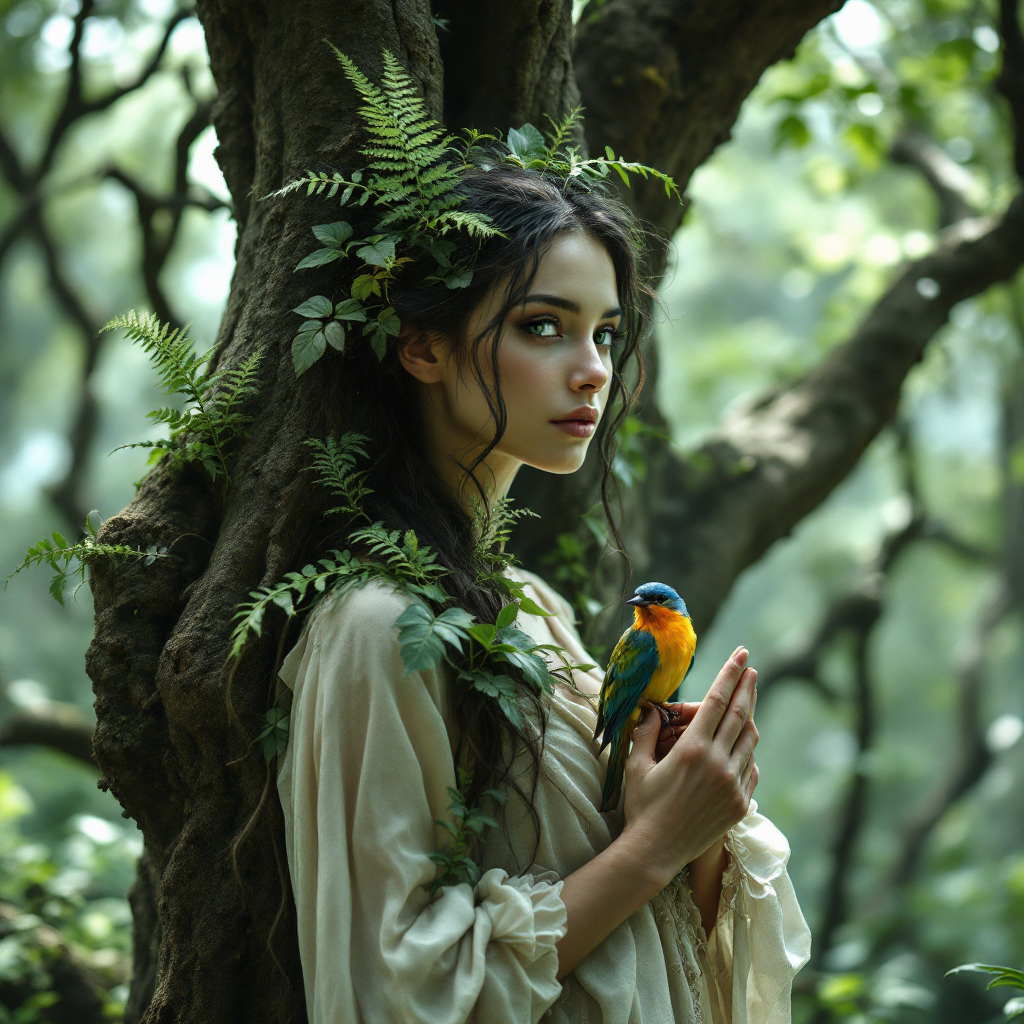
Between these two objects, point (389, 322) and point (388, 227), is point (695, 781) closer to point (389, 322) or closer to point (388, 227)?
point (389, 322)

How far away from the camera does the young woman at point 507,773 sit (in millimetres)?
1318

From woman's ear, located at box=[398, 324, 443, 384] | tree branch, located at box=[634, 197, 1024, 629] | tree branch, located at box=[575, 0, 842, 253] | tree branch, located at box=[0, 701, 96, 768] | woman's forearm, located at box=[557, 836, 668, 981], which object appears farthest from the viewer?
tree branch, located at box=[0, 701, 96, 768]

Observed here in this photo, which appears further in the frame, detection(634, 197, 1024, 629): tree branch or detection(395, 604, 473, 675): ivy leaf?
detection(634, 197, 1024, 629): tree branch

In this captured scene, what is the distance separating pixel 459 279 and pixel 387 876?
3.40 feet

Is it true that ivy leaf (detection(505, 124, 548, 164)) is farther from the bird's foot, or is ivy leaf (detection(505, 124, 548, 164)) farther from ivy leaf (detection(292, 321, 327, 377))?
the bird's foot

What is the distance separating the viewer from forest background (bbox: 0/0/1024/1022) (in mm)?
3775

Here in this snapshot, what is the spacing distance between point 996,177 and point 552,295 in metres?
6.05

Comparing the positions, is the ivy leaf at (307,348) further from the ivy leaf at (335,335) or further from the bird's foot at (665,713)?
the bird's foot at (665,713)

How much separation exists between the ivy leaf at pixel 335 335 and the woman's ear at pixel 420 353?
0.38 ft

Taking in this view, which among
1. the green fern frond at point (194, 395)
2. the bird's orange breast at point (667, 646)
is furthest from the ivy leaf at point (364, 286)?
the bird's orange breast at point (667, 646)

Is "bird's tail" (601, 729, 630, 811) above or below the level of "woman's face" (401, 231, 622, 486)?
below

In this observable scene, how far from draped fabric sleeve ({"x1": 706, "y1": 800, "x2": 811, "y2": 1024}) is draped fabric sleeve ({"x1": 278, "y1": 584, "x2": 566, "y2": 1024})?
0.51 metres

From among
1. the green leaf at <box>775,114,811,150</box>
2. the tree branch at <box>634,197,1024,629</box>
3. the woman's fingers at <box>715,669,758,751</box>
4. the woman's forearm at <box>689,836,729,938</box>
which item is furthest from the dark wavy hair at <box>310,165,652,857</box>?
the green leaf at <box>775,114,811,150</box>

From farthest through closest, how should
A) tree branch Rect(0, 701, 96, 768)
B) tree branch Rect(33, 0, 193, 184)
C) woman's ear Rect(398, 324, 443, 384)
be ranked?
tree branch Rect(33, 0, 193, 184) → tree branch Rect(0, 701, 96, 768) → woman's ear Rect(398, 324, 443, 384)
